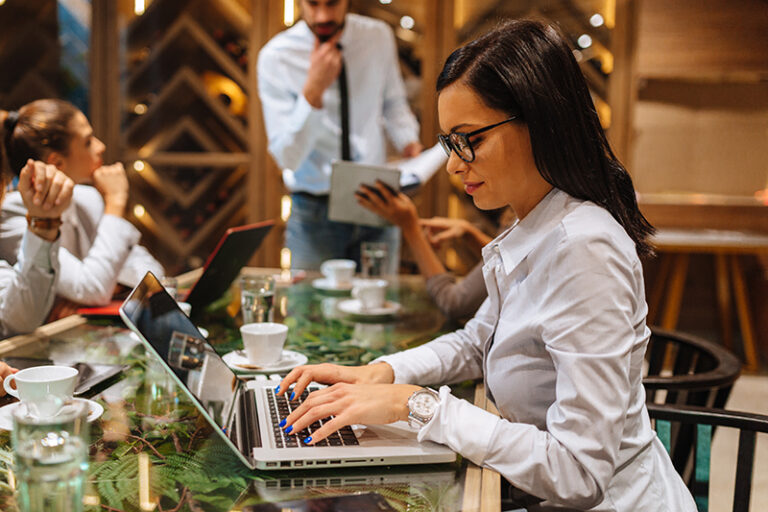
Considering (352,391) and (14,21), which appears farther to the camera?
(14,21)

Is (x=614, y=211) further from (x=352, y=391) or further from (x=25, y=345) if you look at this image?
(x=25, y=345)

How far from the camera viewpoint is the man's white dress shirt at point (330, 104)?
9.30 ft

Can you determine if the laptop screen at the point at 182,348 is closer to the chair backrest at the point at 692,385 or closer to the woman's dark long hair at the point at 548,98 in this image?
the woman's dark long hair at the point at 548,98

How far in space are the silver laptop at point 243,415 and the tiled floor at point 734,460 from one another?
1.79m

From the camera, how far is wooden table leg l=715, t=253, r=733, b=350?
4102 mm

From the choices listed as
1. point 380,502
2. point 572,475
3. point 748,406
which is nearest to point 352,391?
point 380,502

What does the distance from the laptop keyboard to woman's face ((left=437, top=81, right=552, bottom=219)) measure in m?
0.42

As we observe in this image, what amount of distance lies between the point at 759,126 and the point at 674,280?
3.55 feet

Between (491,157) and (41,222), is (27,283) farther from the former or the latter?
(491,157)

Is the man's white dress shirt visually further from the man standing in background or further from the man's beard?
the man's beard

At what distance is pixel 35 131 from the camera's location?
5.56ft

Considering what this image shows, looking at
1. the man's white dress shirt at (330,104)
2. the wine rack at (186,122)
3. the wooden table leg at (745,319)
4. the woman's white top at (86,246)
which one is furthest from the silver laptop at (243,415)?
the wooden table leg at (745,319)

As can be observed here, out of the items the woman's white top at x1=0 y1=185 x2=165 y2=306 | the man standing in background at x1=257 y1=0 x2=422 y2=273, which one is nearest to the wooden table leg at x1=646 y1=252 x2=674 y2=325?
the man standing in background at x1=257 y1=0 x2=422 y2=273

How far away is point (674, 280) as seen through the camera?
4094 millimetres
